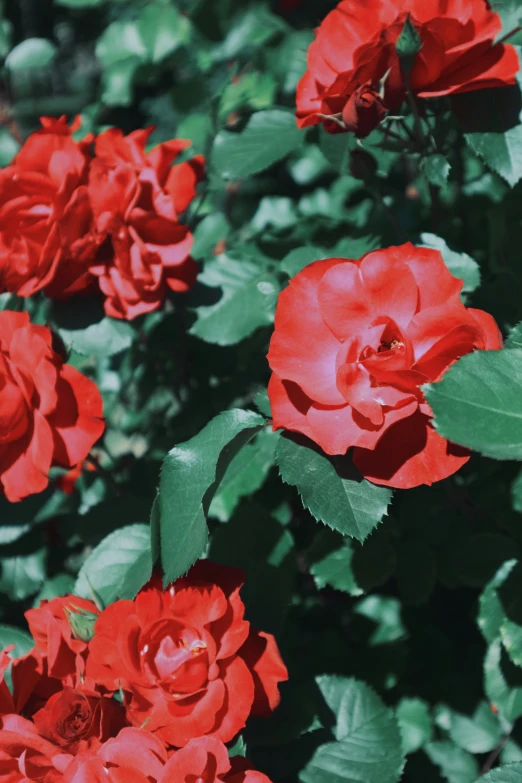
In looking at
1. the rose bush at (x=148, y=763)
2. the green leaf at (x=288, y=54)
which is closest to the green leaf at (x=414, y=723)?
the rose bush at (x=148, y=763)

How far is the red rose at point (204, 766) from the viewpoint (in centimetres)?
60

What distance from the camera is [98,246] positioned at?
3.05 feet

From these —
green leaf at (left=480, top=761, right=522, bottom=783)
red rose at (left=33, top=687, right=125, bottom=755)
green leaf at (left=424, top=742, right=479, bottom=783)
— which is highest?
red rose at (left=33, top=687, right=125, bottom=755)

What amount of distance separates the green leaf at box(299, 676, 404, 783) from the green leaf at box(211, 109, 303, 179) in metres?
0.67

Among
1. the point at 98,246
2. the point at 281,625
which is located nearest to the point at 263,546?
the point at 281,625

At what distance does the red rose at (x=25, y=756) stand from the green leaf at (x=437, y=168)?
2.23ft

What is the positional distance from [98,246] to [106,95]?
0.85m

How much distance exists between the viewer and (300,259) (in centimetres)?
96

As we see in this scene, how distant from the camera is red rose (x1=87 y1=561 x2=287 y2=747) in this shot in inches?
26.3

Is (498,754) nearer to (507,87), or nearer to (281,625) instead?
(281,625)

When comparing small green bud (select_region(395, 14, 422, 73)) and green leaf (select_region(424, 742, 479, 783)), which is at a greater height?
small green bud (select_region(395, 14, 422, 73))

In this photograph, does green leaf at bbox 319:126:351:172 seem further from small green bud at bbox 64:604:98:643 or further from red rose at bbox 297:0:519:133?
small green bud at bbox 64:604:98:643

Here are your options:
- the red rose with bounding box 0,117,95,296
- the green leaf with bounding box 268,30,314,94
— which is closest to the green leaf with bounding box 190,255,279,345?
the red rose with bounding box 0,117,95,296

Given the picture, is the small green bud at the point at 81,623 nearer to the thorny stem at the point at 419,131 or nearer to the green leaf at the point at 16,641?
the green leaf at the point at 16,641
